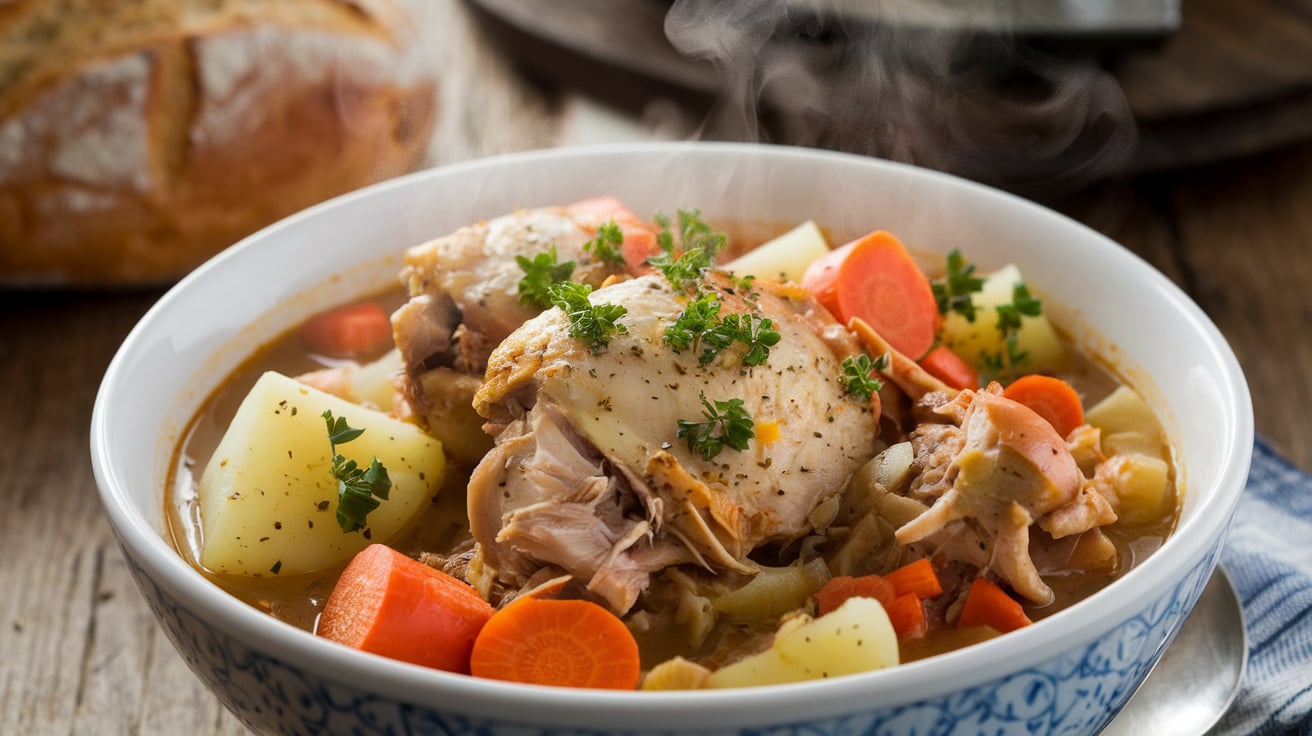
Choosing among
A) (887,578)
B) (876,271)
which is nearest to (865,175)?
(876,271)

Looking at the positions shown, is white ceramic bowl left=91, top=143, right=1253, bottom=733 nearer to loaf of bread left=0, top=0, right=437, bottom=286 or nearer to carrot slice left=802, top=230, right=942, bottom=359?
carrot slice left=802, top=230, right=942, bottom=359

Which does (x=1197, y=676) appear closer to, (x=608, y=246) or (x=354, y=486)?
(x=608, y=246)

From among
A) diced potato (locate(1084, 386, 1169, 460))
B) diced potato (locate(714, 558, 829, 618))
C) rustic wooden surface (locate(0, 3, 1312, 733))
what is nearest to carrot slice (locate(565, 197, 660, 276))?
diced potato (locate(714, 558, 829, 618))

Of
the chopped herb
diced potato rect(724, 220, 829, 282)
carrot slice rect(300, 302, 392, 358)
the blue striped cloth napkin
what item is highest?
the chopped herb

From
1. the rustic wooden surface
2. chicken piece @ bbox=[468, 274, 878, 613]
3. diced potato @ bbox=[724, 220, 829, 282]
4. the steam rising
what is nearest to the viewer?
chicken piece @ bbox=[468, 274, 878, 613]

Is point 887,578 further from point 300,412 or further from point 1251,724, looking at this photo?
point 300,412

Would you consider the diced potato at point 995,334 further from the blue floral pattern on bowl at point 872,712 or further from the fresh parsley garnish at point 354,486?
the fresh parsley garnish at point 354,486

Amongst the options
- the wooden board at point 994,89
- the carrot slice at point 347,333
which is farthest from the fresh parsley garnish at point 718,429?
the wooden board at point 994,89
